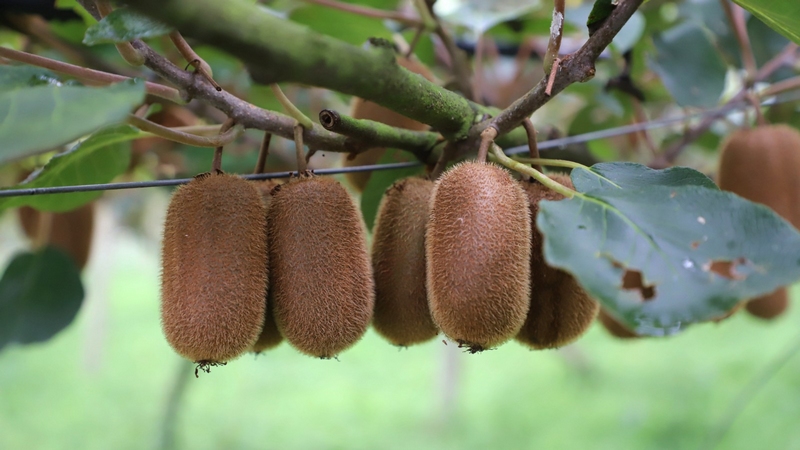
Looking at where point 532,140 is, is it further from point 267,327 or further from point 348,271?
point 267,327

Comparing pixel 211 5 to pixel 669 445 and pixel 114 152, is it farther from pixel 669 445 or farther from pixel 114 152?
pixel 669 445

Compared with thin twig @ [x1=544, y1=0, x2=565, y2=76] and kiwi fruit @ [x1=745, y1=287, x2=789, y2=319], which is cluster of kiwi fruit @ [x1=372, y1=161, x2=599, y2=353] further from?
kiwi fruit @ [x1=745, y1=287, x2=789, y2=319]

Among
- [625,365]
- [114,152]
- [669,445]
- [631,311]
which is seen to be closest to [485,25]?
[114,152]

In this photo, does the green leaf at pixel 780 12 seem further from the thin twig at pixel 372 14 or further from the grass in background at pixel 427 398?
the grass in background at pixel 427 398

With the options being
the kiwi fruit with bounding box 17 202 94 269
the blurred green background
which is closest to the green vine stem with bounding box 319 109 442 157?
the kiwi fruit with bounding box 17 202 94 269

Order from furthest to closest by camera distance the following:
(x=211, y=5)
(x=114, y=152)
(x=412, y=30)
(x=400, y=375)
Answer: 1. (x=400, y=375)
2. (x=412, y=30)
3. (x=114, y=152)
4. (x=211, y=5)
